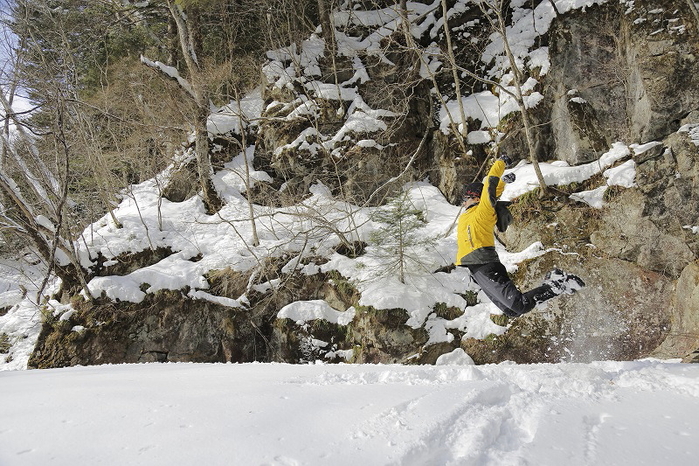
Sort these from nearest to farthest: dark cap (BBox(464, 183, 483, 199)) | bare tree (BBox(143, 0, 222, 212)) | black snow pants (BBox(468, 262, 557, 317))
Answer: black snow pants (BBox(468, 262, 557, 317)) → dark cap (BBox(464, 183, 483, 199)) → bare tree (BBox(143, 0, 222, 212))

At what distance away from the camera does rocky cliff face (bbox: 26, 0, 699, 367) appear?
8211 millimetres

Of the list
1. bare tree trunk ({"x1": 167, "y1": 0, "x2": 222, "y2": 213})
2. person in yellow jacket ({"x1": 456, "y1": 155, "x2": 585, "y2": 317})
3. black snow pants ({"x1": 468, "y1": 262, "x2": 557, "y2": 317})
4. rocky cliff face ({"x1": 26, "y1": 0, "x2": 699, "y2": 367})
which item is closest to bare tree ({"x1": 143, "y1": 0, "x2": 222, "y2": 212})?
bare tree trunk ({"x1": 167, "y1": 0, "x2": 222, "y2": 213})

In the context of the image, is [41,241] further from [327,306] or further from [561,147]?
[561,147]

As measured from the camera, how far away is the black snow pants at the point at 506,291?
14.7 ft

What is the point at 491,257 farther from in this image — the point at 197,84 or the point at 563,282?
the point at 197,84

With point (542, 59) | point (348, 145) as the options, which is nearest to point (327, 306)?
point (348, 145)

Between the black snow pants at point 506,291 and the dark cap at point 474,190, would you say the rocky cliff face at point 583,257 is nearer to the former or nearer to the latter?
the black snow pants at point 506,291

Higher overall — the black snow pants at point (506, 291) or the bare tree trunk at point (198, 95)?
the bare tree trunk at point (198, 95)

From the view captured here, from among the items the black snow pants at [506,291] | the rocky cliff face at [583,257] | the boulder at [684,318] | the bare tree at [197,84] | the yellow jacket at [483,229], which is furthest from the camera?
the bare tree at [197,84]

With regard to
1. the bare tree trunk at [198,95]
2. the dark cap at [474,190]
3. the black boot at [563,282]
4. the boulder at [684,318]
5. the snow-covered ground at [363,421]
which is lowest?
the boulder at [684,318]

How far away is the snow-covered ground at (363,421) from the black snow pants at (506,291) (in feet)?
3.74

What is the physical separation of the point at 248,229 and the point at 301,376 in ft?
32.3

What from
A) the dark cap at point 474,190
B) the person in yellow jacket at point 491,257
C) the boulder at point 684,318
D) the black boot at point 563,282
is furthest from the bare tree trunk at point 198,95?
the boulder at point 684,318

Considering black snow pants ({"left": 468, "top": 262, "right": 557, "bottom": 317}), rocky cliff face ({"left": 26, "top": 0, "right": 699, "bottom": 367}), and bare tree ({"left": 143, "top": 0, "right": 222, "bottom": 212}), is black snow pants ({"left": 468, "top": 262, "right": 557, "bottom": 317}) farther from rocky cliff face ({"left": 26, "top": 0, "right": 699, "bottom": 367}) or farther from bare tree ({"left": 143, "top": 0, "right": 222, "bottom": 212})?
bare tree ({"left": 143, "top": 0, "right": 222, "bottom": 212})
